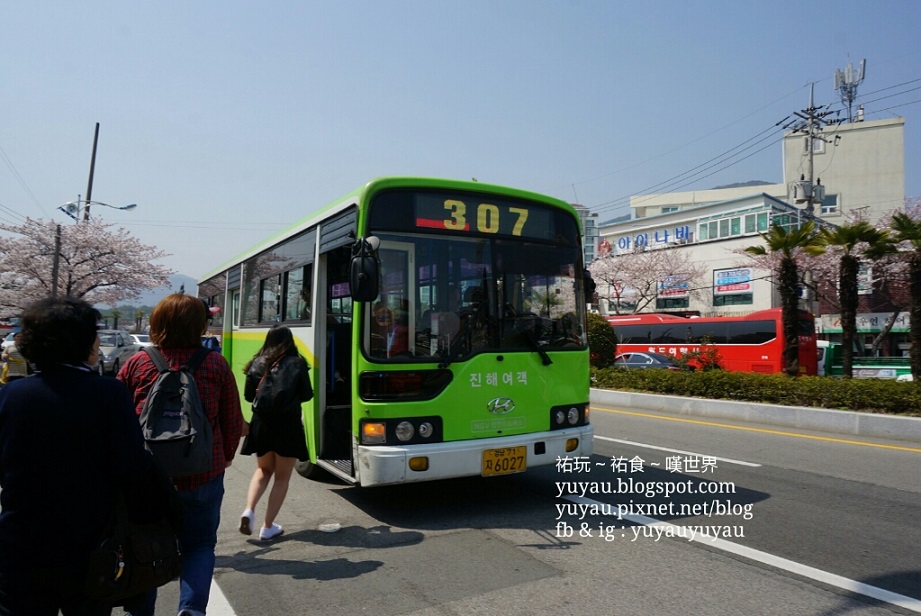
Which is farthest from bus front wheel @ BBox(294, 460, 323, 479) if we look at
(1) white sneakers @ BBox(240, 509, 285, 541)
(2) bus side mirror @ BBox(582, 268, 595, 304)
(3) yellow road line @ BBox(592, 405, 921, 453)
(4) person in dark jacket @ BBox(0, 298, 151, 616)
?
(3) yellow road line @ BBox(592, 405, 921, 453)

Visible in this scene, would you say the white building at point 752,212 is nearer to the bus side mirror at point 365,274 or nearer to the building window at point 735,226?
the building window at point 735,226

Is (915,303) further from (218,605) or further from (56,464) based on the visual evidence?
(56,464)

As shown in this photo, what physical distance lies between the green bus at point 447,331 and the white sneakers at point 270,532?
0.74m

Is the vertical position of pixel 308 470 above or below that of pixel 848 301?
below

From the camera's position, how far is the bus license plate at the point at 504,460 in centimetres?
582

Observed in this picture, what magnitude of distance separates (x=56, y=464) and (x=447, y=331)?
3.77 metres

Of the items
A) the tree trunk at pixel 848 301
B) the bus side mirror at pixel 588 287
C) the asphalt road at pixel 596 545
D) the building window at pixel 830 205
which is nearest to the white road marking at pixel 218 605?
the asphalt road at pixel 596 545

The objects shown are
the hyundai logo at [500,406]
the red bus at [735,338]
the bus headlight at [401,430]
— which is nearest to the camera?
the bus headlight at [401,430]

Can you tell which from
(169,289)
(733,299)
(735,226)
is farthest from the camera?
(735,226)

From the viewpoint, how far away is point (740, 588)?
4.26m

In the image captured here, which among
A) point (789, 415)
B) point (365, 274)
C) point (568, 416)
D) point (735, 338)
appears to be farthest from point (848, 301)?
point (365, 274)

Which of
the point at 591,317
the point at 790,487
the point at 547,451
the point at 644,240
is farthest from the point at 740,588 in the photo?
the point at 644,240

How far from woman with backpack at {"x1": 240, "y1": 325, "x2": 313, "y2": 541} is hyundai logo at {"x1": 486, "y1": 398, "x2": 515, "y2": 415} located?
1.59m

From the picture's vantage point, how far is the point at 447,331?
592cm
